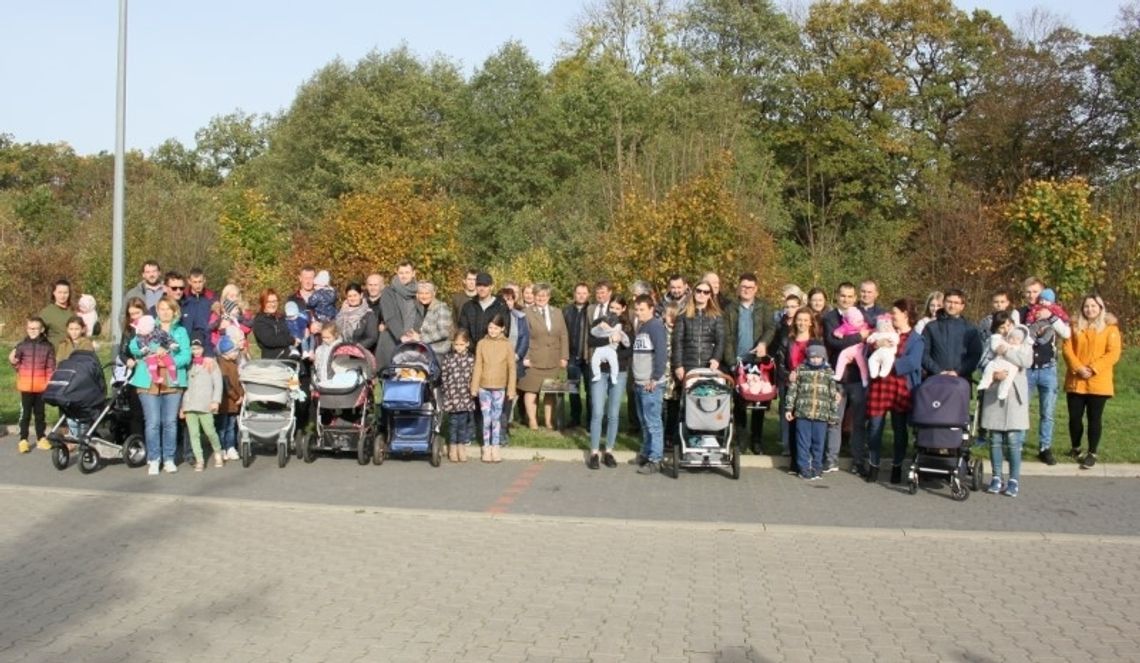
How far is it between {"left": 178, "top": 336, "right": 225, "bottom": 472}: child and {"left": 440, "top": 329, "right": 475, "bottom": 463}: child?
8.29ft

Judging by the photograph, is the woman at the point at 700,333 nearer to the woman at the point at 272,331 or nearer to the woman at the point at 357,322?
the woman at the point at 357,322

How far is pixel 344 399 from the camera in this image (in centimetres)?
1273

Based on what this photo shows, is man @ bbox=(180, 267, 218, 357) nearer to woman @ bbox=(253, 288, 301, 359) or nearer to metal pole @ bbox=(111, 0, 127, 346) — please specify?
woman @ bbox=(253, 288, 301, 359)

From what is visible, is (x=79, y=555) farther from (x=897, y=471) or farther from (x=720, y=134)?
(x=720, y=134)

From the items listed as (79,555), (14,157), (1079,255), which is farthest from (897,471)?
(14,157)

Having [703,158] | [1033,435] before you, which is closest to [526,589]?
[1033,435]

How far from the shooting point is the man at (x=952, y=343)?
1168 cm

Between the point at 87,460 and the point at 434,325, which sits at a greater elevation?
the point at 434,325

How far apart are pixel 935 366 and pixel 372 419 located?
622 cm

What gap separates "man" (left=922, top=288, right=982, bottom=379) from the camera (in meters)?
11.7

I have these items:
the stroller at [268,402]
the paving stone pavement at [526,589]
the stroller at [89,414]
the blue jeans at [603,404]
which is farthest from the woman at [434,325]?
the paving stone pavement at [526,589]

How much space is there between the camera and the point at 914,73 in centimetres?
4919

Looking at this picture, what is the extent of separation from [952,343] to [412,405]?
5.79 meters

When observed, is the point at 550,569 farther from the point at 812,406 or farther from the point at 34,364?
the point at 34,364
